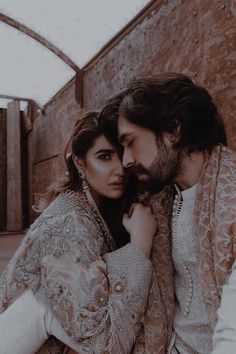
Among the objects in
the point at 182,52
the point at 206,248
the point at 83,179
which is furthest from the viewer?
the point at 182,52

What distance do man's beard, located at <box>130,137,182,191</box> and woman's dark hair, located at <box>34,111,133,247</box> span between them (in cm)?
34

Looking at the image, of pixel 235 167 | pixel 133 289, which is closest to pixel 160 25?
pixel 235 167

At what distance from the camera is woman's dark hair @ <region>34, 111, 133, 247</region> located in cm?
184

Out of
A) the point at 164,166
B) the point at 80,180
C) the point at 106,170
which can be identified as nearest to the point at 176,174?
the point at 164,166

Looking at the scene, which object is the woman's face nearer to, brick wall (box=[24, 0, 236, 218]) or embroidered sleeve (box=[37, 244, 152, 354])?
embroidered sleeve (box=[37, 244, 152, 354])

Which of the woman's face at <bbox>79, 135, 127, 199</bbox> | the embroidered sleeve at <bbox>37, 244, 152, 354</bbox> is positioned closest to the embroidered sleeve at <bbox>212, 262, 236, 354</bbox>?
the embroidered sleeve at <bbox>37, 244, 152, 354</bbox>

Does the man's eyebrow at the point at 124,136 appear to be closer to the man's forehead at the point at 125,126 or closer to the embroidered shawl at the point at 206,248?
the man's forehead at the point at 125,126

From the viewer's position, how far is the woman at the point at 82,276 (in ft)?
4.71

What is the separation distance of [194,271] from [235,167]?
0.42 metres

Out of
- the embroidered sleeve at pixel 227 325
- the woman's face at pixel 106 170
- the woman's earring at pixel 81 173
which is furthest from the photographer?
the woman's earring at pixel 81 173

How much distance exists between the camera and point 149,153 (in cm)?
151

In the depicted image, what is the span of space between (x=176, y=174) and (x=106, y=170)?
42cm

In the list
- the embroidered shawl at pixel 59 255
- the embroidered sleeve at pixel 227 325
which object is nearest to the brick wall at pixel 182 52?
the embroidered shawl at pixel 59 255

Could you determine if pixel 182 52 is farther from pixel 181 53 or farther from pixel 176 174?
pixel 176 174
